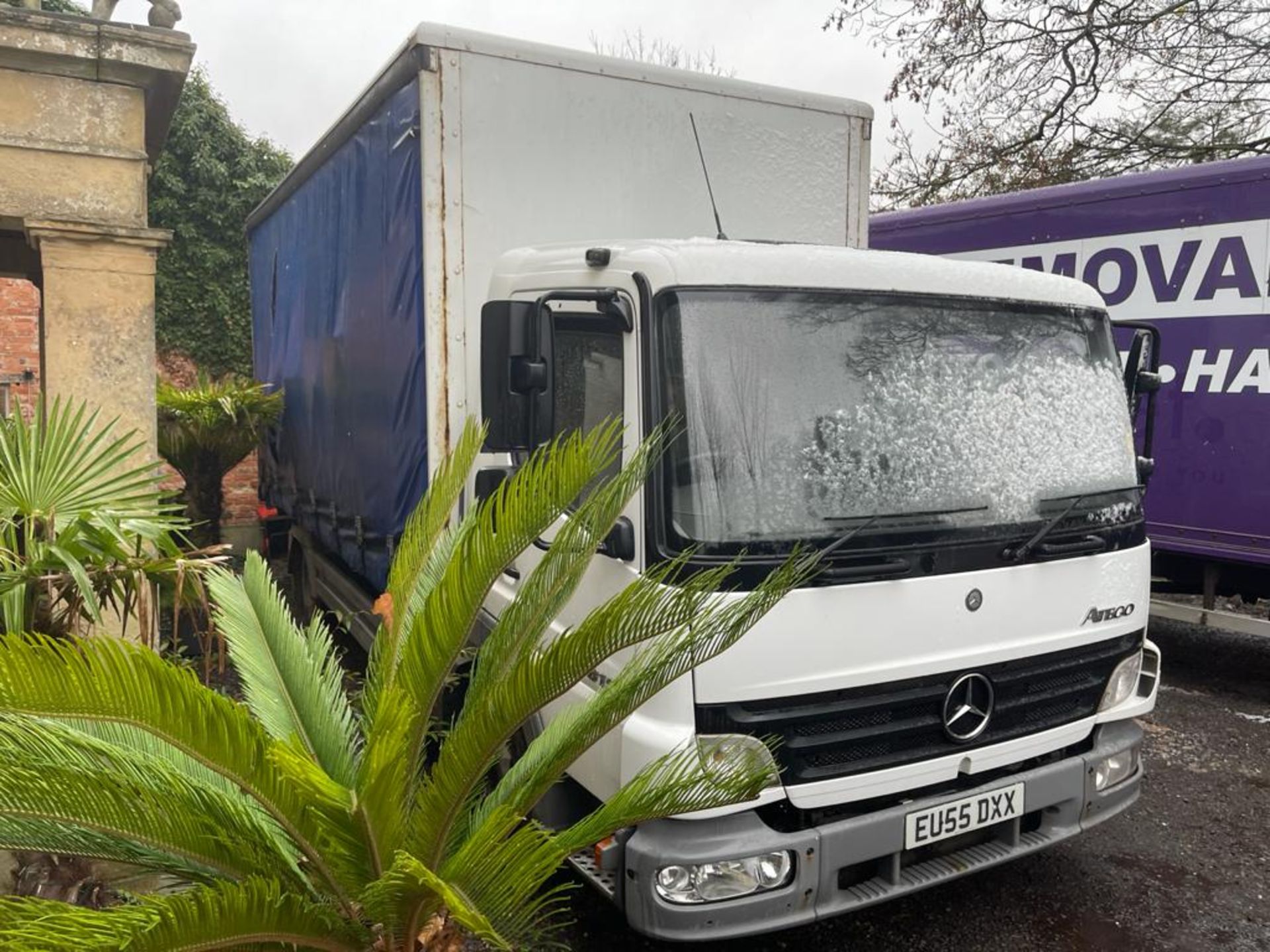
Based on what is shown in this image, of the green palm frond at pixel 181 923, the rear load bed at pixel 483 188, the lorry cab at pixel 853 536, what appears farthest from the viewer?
the rear load bed at pixel 483 188

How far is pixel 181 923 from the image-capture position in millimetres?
2211

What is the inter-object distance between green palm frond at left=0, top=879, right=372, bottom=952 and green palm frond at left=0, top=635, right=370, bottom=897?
0.15m

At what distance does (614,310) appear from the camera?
3109 mm

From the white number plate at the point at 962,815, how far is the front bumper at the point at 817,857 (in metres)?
0.02

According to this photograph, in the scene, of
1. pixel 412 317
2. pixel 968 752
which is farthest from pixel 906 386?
pixel 412 317

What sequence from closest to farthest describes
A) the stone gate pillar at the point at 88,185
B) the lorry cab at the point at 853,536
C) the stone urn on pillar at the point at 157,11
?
the lorry cab at the point at 853,536
the stone gate pillar at the point at 88,185
the stone urn on pillar at the point at 157,11

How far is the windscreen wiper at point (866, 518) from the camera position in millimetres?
2986

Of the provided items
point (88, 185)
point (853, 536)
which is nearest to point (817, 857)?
point (853, 536)

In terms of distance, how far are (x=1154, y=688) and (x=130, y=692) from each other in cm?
349

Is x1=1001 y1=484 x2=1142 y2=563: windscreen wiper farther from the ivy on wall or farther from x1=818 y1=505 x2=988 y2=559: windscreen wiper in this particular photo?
the ivy on wall

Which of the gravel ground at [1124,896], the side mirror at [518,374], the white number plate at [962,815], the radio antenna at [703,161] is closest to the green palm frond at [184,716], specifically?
the side mirror at [518,374]

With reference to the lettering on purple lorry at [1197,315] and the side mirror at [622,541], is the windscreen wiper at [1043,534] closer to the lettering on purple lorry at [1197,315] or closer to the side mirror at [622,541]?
the side mirror at [622,541]

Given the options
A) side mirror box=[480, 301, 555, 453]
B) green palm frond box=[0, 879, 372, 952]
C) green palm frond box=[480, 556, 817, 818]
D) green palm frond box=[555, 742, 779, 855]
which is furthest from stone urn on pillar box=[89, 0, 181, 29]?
green palm frond box=[555, 742, 779, 855]

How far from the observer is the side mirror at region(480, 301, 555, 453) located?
10.3 ft
